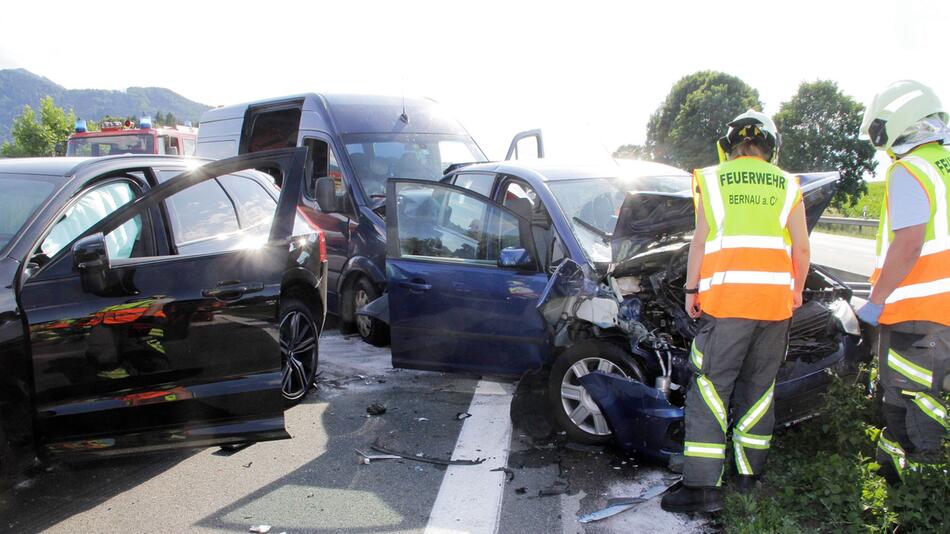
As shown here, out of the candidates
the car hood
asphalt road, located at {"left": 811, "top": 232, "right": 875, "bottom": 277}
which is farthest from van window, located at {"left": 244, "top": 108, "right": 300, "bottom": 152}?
asphalt road, located at {"left": 811, "top": 232, "right": 875, "bottom": 277}

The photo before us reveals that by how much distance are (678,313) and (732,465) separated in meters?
0.89

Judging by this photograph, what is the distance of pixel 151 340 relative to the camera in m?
3.31

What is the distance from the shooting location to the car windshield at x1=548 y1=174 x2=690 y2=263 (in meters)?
4.74

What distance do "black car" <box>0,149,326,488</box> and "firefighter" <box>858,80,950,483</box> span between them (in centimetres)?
306

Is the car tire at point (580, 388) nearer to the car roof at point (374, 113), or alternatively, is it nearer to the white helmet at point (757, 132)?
the white helmet at point (757, 132)

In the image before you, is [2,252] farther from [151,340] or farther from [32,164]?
[32,164]

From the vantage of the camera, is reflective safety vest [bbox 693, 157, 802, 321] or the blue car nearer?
reflective safety vest [bbox 693, 157, 802, 321]

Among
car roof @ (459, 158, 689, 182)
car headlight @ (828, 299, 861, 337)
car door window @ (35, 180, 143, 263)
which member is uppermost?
car roof @ (459, 158, 689, 182)

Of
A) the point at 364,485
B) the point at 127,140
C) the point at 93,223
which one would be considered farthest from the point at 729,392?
the point at 127,140

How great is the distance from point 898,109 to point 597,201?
2282mm

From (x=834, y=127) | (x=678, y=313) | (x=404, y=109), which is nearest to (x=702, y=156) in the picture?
(x=834, y=127)

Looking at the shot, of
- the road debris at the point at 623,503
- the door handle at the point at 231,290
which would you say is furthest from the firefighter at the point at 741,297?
the door handle at the point at 231,290

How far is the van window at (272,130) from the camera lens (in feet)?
29.3

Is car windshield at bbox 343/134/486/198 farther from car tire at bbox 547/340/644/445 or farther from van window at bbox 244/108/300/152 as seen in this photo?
car tire at bbox 547/340/644/445
